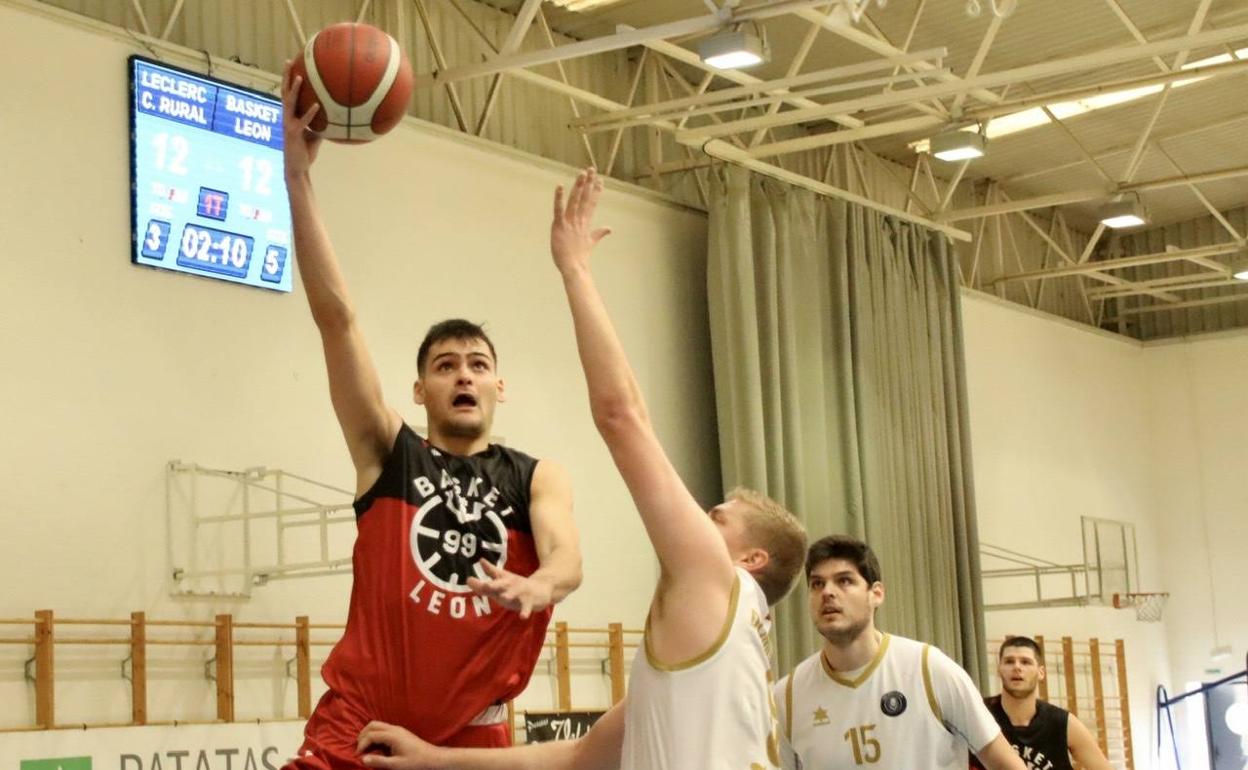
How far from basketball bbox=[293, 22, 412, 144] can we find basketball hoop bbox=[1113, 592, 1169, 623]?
15158 millimetres

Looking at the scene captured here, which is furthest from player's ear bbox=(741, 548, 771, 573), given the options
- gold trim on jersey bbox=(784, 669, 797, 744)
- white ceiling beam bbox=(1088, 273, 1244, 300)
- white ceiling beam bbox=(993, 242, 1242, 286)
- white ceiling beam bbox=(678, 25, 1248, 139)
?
white ceiling beam bbox=(1088, 273, 1244, 300)

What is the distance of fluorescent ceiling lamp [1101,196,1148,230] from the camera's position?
647 inches

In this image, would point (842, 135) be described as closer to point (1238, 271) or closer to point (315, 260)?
point (1238, 271)

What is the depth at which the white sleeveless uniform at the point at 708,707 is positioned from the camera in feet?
11.9

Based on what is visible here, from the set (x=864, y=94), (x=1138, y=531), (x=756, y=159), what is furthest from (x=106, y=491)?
(x=1138, y=531)

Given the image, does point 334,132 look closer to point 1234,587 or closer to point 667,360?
point 667,360

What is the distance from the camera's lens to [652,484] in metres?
3.58

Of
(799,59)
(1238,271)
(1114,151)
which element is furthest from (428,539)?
(1238,271)

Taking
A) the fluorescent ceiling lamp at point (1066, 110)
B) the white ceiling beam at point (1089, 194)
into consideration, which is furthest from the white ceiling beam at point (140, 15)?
the white ceiling beam at point (1089, 194)

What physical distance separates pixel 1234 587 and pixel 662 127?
11729mm

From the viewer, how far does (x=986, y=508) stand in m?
18.9

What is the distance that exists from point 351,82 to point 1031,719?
239 inches

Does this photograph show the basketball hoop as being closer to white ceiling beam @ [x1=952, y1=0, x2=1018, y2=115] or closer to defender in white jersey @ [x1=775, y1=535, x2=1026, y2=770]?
white ceiling beam @ [x1=952, y1=0, x2=1018, y2=115]

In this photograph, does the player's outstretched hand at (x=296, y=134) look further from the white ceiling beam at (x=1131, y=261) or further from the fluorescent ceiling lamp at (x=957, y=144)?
the white ceiling beam at (x=1131, y=261)
